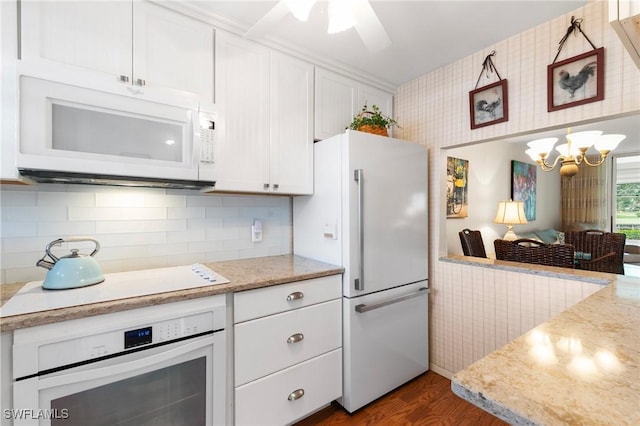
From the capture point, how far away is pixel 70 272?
125 centimetres

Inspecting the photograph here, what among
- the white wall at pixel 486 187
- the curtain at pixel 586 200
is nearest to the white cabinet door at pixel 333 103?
the white wall at pixel 486 187

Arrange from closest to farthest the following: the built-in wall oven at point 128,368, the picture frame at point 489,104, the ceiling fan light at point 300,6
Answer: the built-in wall oven at point 128,368, the ceiling fan light at point 300,6, the picture frame at point 489,104

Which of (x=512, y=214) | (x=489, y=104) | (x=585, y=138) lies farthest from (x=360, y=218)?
(x=512, y=214)

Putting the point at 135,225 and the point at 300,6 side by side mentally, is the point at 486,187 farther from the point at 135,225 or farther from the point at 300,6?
the point at 135,225

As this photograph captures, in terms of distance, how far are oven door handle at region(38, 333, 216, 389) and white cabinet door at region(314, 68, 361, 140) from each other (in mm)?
1467

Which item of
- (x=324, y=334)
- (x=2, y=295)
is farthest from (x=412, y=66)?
(x=2, y=295)

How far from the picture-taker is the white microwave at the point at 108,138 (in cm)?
114

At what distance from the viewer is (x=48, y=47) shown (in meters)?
1.22

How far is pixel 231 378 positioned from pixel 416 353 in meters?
1.40

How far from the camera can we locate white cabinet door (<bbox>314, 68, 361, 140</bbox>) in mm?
2039

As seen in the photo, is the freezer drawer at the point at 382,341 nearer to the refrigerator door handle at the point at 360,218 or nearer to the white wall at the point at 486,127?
the refrigerator door handle at the point at 360,218

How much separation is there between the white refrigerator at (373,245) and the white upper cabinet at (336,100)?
230 mm

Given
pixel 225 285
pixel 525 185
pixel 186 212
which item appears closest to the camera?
pixel 225 285

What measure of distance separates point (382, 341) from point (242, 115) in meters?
1.70
